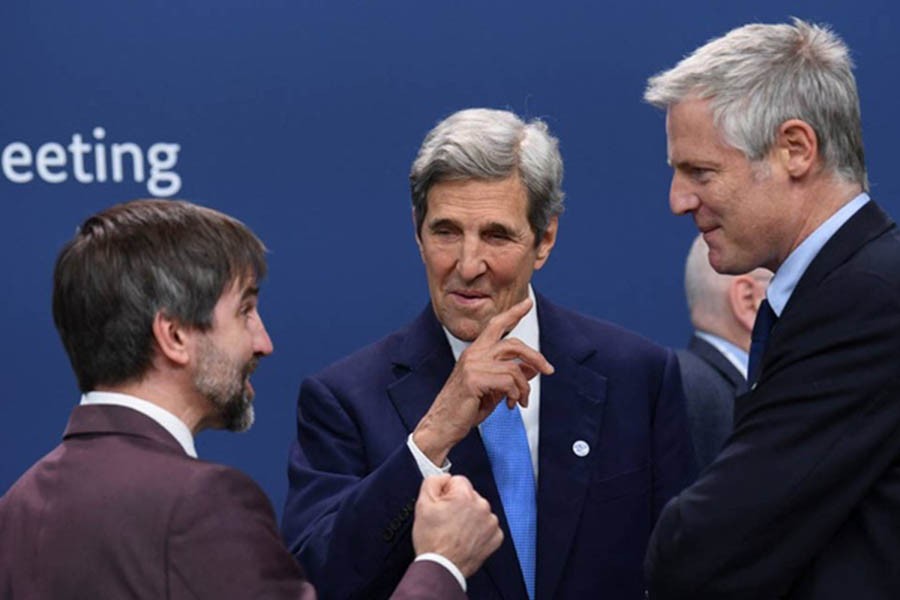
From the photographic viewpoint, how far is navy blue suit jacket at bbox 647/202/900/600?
240cm

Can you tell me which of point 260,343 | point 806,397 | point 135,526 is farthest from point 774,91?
point 135,526

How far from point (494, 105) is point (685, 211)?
1965mm

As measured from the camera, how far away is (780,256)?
2.64m

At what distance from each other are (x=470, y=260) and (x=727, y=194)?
0.50 metres

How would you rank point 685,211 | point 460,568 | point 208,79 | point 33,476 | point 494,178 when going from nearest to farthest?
point 33,476, point 460,568, point 685,211, point 494,178, point 208,79

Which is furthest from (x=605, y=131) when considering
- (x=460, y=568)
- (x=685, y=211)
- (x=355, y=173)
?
(x=460, y=568)

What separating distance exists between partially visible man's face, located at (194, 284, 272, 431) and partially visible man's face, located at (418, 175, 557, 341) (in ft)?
1.77

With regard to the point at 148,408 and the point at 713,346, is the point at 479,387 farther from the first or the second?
the point at 713,346

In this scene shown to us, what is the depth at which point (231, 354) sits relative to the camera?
8.09 ft

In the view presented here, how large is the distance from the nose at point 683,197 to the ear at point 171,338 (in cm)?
79

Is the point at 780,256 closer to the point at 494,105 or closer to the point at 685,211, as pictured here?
the point at 685,211

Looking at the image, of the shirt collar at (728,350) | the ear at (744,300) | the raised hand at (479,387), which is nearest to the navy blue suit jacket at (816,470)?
the raised hand at (479,387)

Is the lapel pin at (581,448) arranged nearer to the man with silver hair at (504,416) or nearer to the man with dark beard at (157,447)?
the man with silver hair at (504,416)

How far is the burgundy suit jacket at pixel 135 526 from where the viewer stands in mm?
2236
